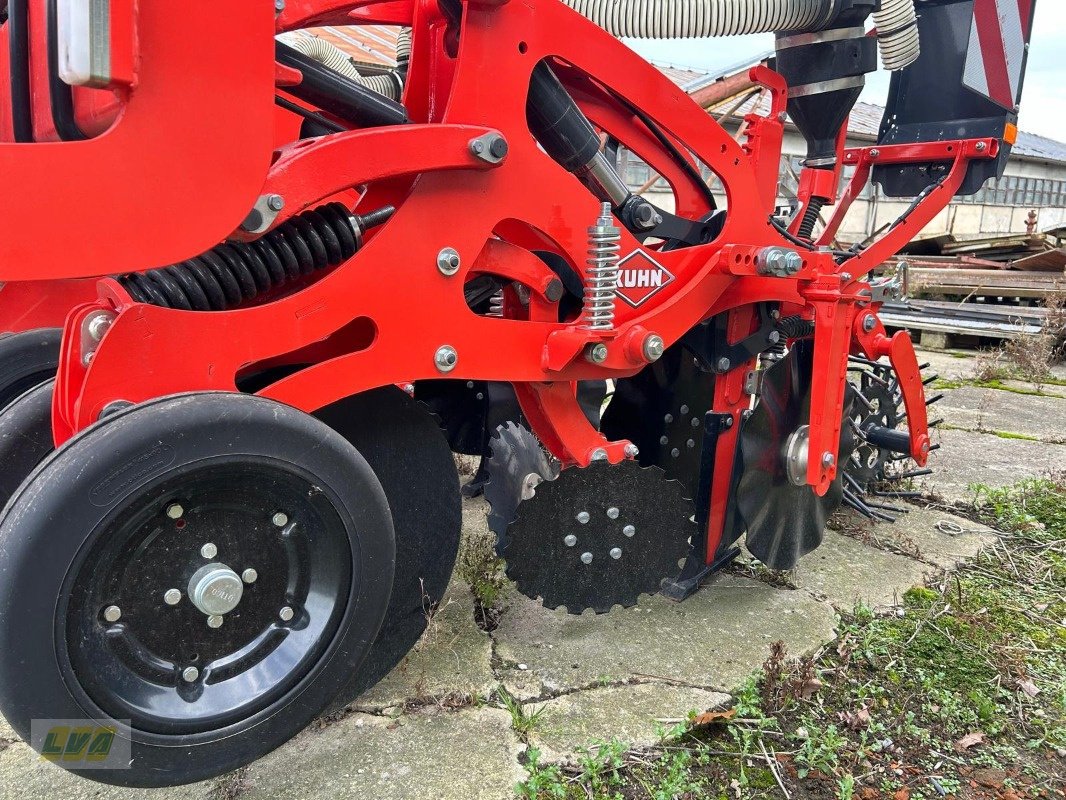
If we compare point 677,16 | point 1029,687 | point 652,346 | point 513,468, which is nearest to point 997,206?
point 1029,687

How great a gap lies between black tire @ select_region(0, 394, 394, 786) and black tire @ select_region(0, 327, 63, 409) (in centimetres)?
110

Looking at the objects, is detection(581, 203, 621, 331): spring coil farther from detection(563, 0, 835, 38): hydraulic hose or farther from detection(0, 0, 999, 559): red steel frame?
detection(563, 0, 835, 38): hydraulic hose

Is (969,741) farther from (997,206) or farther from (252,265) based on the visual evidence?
(997,206)

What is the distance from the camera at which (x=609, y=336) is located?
82.2 inches

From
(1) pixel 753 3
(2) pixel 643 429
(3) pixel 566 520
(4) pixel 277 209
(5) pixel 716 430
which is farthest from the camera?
(2) pixel 643 429

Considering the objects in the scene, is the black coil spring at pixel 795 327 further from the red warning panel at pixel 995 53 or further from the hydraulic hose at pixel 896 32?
the red warning panel at pixel 995 53

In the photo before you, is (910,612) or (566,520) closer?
(566,520)

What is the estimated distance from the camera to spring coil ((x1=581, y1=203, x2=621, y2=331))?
6.71 feet

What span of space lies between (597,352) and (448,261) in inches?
18.9

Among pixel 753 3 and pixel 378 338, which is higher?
pixel 753 3

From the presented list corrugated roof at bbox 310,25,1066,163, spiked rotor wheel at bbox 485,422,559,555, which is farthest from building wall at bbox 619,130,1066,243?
spiked rotor wheel at bbox 485,422,559,555

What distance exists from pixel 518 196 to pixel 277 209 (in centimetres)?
60

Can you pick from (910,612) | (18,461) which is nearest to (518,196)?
(18,461)

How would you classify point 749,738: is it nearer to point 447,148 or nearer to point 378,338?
point 378,338
